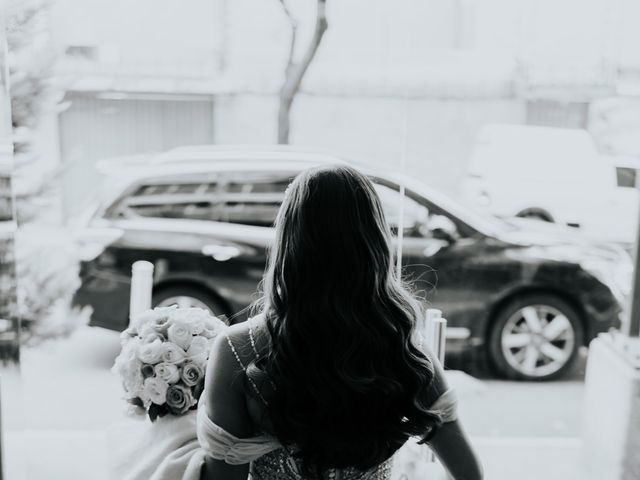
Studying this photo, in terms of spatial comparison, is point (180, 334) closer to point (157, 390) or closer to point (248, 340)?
point (157, 390)

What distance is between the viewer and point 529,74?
2.42 m

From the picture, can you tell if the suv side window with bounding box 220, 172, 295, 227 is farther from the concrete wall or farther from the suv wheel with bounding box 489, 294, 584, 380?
the suv wheel with bounding box 489, 294, 584, 380

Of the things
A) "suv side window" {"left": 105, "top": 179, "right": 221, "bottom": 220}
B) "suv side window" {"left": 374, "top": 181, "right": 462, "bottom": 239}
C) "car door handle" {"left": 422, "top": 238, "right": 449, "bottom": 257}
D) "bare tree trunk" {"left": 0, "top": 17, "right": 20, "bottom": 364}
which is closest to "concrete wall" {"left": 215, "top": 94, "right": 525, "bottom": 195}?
"suv side window" {"left": 374, "top": 181, "right": 462, "bottom": 239}

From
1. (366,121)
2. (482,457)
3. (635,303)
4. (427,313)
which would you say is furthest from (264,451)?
(482,457)

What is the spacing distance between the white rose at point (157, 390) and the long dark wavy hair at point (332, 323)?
1.17ft

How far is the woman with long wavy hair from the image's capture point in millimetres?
1042

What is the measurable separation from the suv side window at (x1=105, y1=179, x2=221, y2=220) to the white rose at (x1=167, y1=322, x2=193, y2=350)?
1.31m

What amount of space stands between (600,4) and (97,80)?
176 centimetres

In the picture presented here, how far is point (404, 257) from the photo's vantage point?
2.72m

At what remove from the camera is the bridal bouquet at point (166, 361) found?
53.2 inches

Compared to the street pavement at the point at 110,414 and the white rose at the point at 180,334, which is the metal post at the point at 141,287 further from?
the street pavement at the point at 110,414

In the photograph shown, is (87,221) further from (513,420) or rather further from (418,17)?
(513,420)

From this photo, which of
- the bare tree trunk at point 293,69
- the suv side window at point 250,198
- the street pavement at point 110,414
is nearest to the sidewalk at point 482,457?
the street pavement at point 110,414

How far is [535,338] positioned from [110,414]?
182 centimetres
